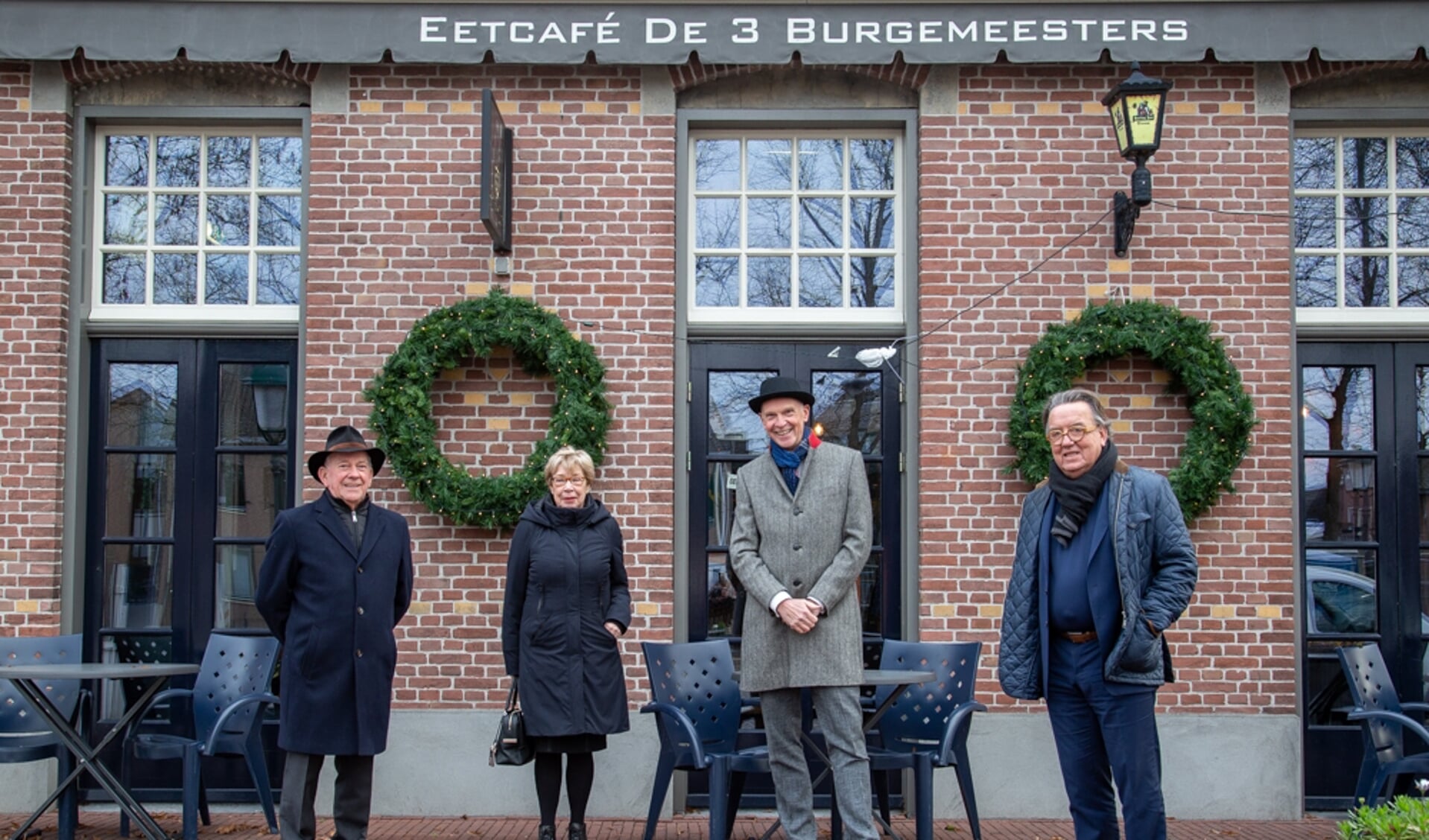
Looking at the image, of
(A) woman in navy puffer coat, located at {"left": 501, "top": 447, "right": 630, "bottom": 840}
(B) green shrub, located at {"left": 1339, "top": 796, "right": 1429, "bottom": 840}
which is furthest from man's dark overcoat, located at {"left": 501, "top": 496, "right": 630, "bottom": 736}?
(B) green shrub, located at {"left": 1339, "top": 796, "right": 1429, "bottom": 840}

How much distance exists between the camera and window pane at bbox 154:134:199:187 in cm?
767

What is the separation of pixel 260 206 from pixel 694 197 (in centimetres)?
247

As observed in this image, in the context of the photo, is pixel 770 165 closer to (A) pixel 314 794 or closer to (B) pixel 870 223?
(B) pixel 870 223

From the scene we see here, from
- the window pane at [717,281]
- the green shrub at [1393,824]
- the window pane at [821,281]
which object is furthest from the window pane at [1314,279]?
the green shrub at [1393,824]

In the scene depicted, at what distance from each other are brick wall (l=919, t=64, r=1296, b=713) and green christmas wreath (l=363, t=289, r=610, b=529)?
1.86 metres

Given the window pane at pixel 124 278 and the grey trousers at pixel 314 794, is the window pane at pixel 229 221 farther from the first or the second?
the grey trousers at pixel 314 794

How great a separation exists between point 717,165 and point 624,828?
3.67 meters

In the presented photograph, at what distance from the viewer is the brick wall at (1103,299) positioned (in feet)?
23.6

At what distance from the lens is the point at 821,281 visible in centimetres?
768

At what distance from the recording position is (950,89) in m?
7.43

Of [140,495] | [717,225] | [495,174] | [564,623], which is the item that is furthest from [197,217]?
[564,623]

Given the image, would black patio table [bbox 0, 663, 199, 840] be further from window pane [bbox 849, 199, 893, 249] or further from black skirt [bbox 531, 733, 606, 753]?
window pane [bbox 849, 199, 893, 249]

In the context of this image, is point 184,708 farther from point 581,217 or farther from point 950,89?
point 950,89

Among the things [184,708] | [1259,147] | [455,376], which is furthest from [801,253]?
[184,708]
